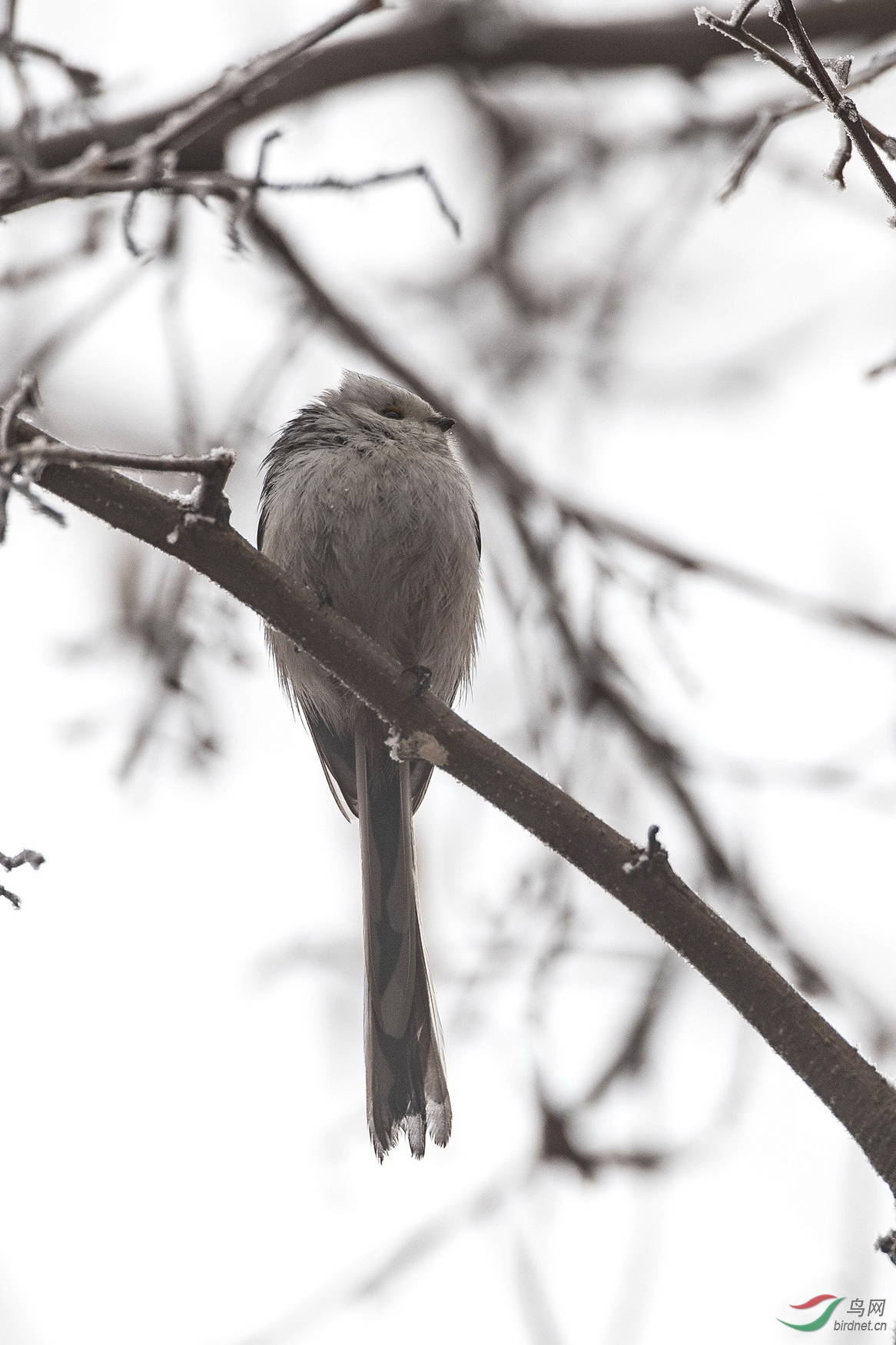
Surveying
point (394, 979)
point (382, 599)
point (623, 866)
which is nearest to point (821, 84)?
point (623, 866)

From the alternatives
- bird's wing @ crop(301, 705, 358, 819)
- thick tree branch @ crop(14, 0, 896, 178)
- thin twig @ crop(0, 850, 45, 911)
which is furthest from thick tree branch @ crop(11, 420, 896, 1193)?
thick tree branch @ crop(14, 0, 896, 178)

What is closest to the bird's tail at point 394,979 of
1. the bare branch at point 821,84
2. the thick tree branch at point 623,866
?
the thick tree branch at point 623,866

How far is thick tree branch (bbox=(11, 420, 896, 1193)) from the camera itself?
2.54 metres

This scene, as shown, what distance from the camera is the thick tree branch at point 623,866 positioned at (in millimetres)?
2543

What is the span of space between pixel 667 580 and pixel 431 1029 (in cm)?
178

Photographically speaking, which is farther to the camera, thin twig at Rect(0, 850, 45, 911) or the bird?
the bird

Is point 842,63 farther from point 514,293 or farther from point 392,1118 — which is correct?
point 514,293

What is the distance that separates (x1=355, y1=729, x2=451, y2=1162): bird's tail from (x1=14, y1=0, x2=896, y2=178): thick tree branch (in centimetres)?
231

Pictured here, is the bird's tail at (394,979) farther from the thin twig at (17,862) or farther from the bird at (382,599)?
the thin twig at (17,862)

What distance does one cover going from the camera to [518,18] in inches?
200

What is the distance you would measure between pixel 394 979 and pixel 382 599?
1163 mm

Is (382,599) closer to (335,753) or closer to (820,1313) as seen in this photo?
(335,753)

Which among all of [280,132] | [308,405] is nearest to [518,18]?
[308,405]

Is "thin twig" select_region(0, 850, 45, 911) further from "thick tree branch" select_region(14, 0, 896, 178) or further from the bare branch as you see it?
"thick tree branch" select_region(14, 0, 896, 178)
